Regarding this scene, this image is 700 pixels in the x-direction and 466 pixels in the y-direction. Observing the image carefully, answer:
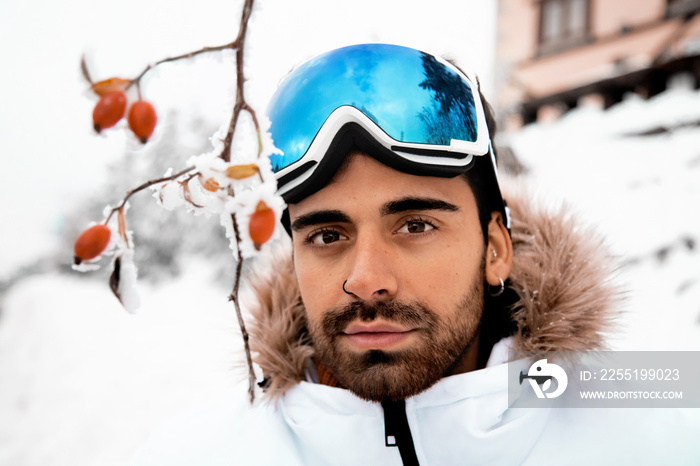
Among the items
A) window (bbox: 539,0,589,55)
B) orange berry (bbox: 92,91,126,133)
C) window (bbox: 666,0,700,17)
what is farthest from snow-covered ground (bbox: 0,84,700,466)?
window (bbox: 539,0,589,55)

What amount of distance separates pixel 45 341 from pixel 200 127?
2841mm

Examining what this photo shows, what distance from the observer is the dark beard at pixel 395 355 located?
179 cm

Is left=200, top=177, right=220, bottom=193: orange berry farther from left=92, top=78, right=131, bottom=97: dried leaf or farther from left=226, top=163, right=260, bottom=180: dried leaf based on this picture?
left=92, top=78, right=131, bottom=97: dried leaf

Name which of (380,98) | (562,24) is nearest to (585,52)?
(562,24)

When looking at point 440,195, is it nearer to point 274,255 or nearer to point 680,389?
point 274,255

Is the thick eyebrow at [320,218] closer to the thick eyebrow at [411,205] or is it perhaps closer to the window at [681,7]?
A: the thick eyebrow at [411,205]

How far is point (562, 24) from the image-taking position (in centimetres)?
1077

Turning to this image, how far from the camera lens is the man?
1838 millimetres

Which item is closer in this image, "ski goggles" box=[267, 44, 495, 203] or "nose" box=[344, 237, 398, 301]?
"nose" box=[344, 237, 398, 301]

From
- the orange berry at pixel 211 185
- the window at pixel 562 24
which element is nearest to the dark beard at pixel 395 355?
the orange berry at pixel 211 185

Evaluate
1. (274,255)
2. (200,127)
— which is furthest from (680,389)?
(200,127)

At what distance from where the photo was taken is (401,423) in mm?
1859

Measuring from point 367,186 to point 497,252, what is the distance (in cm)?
71

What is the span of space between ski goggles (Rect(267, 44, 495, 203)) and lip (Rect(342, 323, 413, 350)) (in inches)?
21.4
